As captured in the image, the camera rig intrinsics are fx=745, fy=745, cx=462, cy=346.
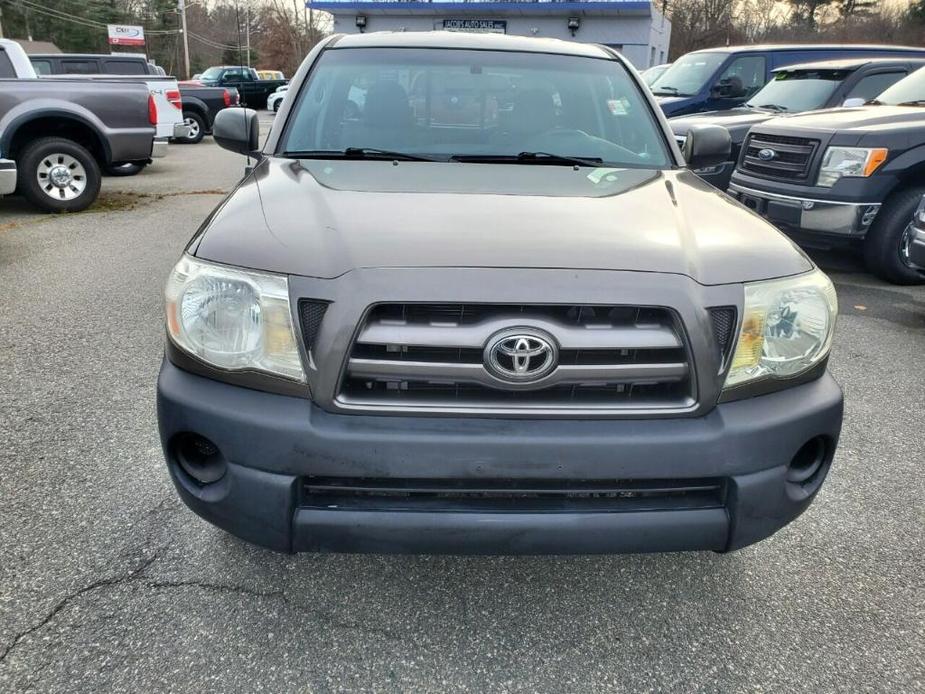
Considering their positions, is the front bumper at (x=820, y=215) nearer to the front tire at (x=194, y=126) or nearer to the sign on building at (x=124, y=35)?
the front tire at (x=194, y=126)

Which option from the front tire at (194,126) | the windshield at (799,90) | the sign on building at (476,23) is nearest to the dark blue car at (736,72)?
the windshield at (799,90)

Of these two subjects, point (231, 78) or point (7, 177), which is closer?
point (7, 177)

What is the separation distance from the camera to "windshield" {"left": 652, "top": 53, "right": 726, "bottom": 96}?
36.4ft

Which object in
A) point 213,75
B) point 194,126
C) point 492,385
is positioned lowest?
point 194,126

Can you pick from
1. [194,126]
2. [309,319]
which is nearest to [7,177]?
[309,319]

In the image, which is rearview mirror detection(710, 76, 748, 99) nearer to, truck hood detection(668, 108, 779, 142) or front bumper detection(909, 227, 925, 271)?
truck hood detection(668, 108, 779, 142)

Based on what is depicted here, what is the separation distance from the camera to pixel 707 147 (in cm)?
332

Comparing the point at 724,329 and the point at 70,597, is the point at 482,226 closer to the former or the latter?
the point at 724,329

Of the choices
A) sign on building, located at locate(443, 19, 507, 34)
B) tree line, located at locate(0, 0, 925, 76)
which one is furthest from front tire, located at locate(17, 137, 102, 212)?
tree line, located at locate(0, 0, 925, 76)

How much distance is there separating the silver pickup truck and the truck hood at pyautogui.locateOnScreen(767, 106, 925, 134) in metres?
7.09

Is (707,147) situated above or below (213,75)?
below

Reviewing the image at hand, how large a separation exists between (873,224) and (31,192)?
336 inches

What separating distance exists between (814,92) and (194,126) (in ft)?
44.2

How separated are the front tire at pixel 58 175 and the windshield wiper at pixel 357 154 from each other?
679cm
